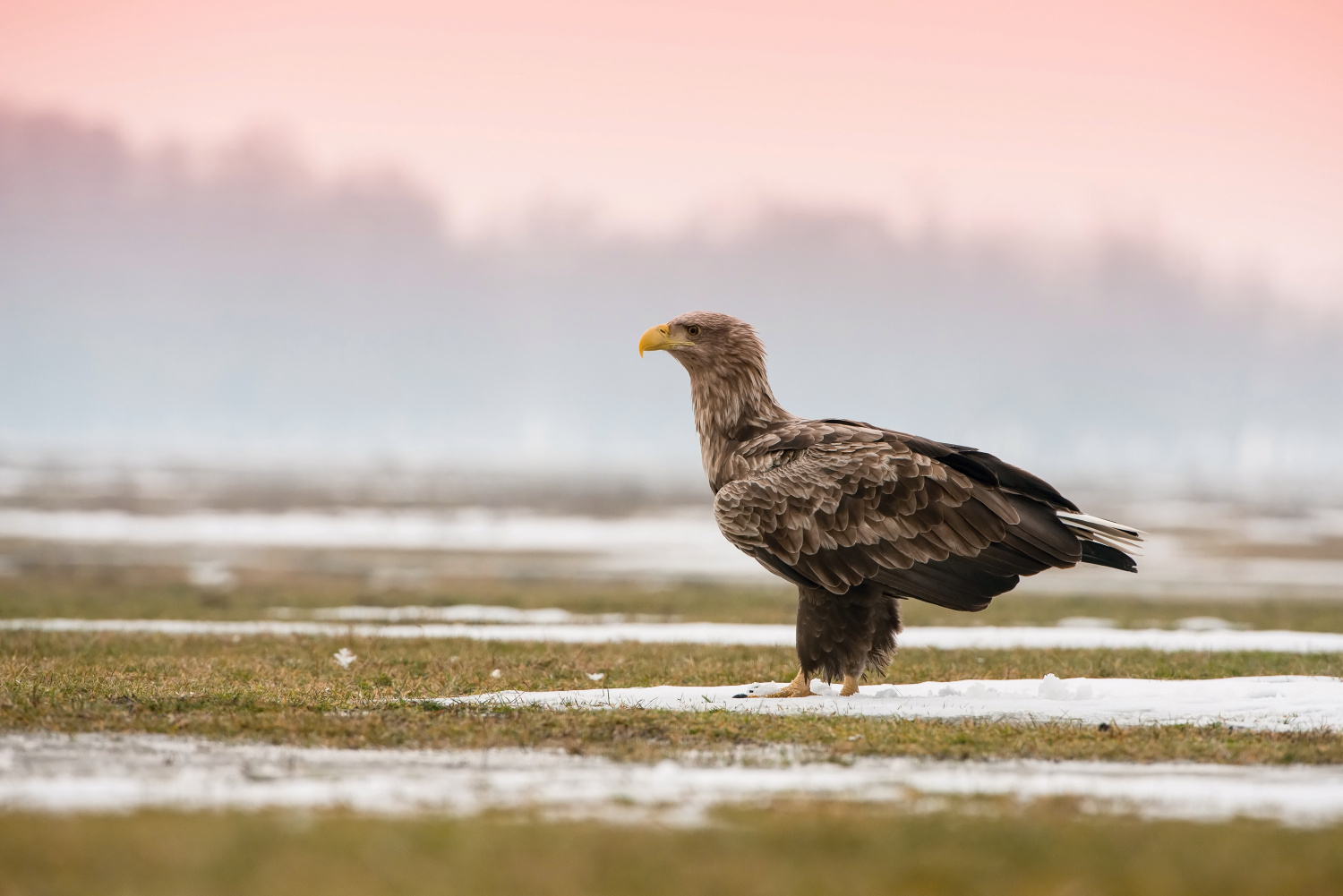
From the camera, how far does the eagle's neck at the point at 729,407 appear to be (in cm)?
1420

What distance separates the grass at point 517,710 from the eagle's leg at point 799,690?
175 cm

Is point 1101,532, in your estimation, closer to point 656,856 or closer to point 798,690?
point 798,690

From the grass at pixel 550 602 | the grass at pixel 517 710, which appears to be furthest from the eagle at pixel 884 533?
the grass at pixel 550 602

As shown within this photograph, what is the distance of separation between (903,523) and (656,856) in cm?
701

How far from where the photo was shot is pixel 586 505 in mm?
111188

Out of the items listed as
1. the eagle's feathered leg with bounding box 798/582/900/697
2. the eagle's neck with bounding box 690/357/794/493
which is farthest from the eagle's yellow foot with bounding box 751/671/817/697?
the eagle's neck with bounding box 690/357/794/493

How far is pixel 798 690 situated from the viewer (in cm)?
1288

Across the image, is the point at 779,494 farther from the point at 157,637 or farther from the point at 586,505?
the point at 586,505

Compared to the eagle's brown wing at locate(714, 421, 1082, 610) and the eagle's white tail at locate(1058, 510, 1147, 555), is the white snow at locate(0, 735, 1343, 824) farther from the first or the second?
the eagle's white tail at locate(1058, 510, 1147, 555)

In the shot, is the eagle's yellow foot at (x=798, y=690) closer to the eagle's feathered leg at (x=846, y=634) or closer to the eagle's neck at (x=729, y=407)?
the eagle's feathered leg at (x=846, y=634)

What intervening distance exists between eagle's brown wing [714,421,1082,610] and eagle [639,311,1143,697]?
0.01m

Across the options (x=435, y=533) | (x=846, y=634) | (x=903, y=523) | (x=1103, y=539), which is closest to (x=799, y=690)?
(x=846, y=634)

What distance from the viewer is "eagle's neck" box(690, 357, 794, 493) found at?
14.2 meters

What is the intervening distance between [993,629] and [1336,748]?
13741 millimetres
